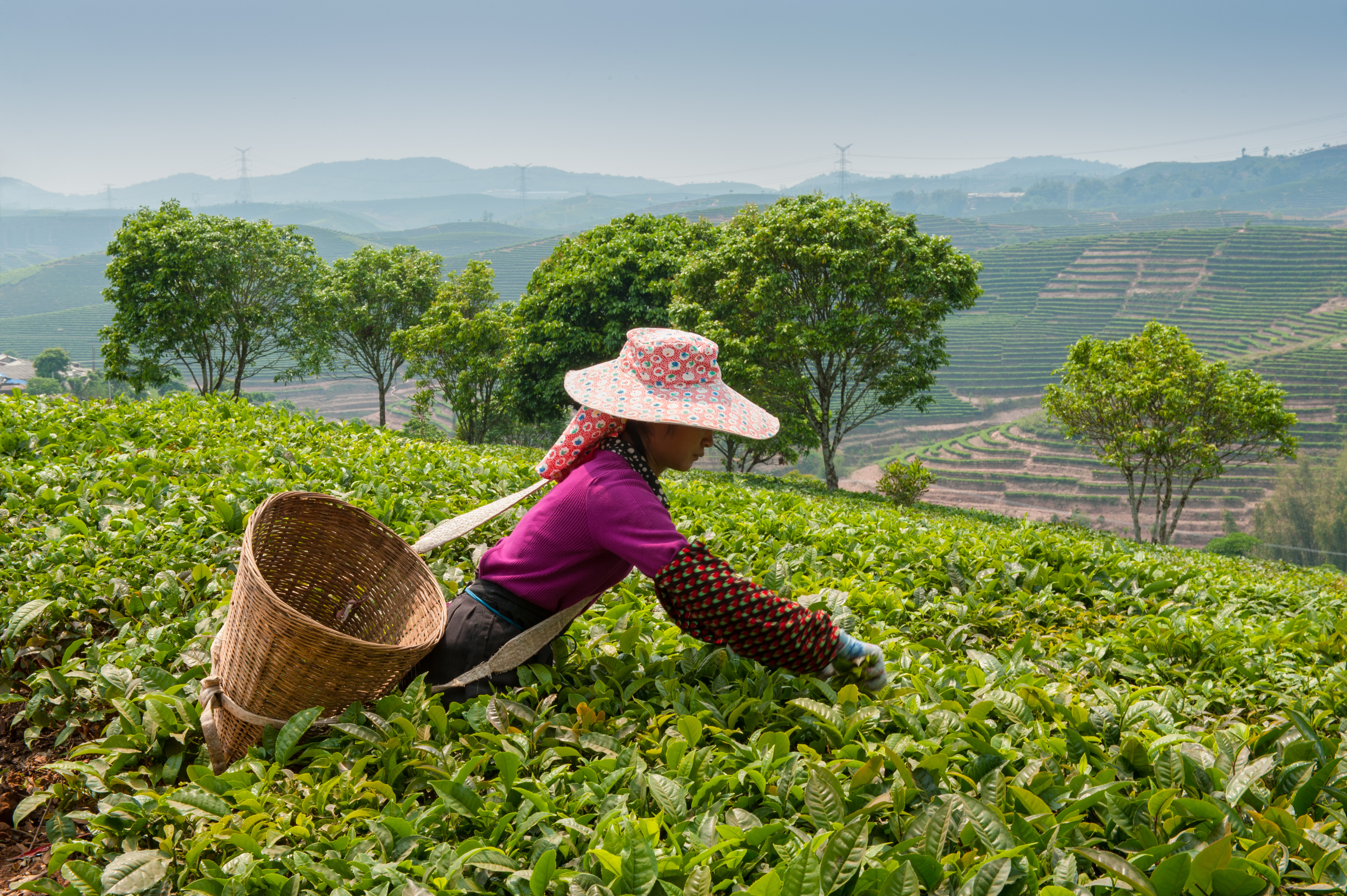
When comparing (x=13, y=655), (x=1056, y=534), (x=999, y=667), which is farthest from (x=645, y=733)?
(x=1056, y=534)

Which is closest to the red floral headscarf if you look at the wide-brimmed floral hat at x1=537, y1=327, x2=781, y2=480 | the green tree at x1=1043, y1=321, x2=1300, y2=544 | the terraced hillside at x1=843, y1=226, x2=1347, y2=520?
the wide-brimmed floral hat at x1=537, y1=327, x2=781, y2=480

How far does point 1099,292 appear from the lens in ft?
415

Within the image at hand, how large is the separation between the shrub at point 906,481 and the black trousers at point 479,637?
61.9 ft

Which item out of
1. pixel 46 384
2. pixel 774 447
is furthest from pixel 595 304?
pixel 46 384

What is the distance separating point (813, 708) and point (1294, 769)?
120 cm

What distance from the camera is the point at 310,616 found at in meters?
2.86

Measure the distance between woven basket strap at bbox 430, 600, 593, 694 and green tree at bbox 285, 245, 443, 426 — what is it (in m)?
29.4

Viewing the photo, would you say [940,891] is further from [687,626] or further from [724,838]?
[687,626]

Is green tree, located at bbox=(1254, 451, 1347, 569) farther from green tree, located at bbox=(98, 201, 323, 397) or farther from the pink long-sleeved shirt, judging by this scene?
the pink long-sleeved shirt

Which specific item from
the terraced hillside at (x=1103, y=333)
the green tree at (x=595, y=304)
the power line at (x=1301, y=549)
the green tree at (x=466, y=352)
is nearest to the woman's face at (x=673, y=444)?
the green tree at (x=595, y=304)

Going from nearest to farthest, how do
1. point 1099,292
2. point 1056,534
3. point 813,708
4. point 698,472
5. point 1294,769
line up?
point 1294,769
point 813,708
point 1056,534
point 698,472
point 1099,292

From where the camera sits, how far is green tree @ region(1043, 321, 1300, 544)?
2038 centimetres

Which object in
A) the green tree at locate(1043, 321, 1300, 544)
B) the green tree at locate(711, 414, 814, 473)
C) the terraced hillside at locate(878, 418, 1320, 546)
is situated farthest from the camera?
the terraced hillside at locate(878, 418, 1320, 546)

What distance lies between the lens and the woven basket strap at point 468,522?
112 inches
